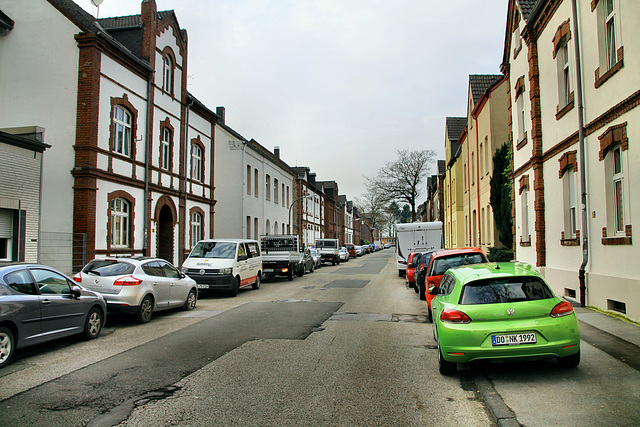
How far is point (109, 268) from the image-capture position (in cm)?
1143

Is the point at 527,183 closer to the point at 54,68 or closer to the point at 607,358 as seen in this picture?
the point at 607,358

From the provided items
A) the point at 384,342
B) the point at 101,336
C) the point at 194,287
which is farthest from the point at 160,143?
the point at 384,342

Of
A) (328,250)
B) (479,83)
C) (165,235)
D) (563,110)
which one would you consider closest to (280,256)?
(165,235)

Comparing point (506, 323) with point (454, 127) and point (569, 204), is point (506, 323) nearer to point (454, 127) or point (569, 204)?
point (569, 204)

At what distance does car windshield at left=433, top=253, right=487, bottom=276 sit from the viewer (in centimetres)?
1311

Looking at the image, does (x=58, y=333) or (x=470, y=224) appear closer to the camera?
(x=58, y=333)

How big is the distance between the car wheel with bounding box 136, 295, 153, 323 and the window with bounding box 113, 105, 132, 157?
10.0 m

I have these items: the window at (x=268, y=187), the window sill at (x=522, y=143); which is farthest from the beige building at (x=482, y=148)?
the window at (x=268, y=187)

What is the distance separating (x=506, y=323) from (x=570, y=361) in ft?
3.67

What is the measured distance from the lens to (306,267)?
100 ft

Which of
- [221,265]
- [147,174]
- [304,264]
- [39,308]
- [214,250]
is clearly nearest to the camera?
[39,308]

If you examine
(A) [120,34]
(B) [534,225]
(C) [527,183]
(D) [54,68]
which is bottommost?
(B) [534,225]

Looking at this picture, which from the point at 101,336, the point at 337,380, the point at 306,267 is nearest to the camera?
the point at 337,380

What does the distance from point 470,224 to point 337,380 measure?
28.0 meters
